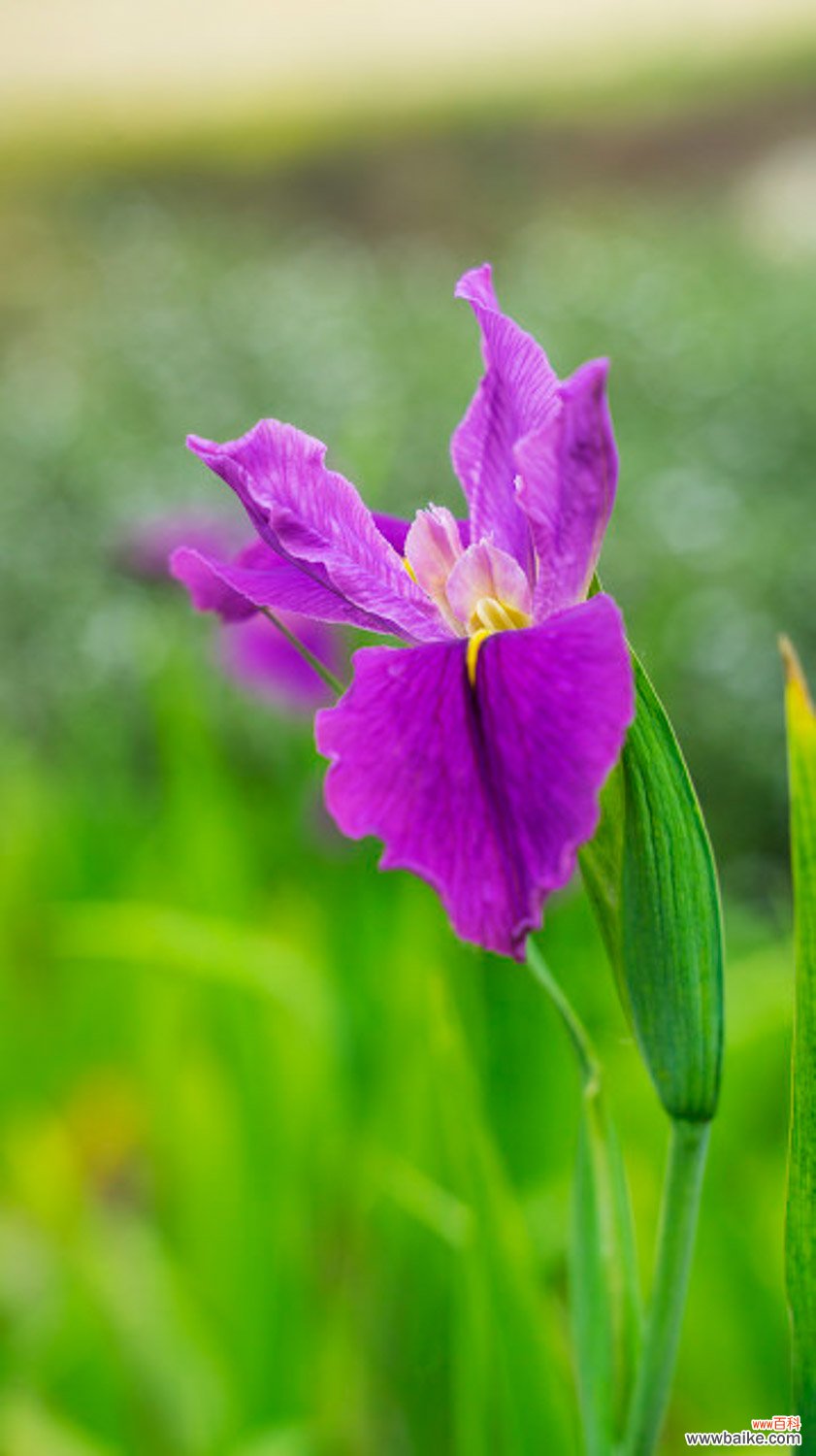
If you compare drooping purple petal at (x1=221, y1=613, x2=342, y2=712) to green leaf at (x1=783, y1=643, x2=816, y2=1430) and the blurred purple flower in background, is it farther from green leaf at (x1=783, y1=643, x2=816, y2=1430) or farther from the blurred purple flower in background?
green leaf at (x1=783, y1=643, x2=816, y2=1430)

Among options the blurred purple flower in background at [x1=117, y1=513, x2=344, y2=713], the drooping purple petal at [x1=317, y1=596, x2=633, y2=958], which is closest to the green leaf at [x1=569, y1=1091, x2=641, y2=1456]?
the drooping purple petal at [x1=317, y1=596, x2=633, y2=958]

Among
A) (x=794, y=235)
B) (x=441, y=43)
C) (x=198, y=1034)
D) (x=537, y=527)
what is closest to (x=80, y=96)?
(x=441, y=43)

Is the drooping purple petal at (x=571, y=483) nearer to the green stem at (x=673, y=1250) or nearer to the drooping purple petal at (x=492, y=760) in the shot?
the drooping purple petal at (x=492, y=760)

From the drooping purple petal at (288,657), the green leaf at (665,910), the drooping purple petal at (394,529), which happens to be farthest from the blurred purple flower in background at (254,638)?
the green leaf at (665,910)

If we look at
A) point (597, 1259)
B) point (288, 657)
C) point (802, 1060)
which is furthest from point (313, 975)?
point (802, 1060)

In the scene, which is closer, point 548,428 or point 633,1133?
point 548,428

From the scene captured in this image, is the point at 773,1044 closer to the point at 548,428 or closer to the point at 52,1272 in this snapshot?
the point at 52,1272

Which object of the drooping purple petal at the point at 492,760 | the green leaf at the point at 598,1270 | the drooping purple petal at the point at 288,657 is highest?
the drooping purple petal at the point at 288,657
